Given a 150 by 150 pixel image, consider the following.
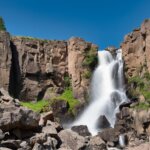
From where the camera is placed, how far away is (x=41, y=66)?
55625 millimetres

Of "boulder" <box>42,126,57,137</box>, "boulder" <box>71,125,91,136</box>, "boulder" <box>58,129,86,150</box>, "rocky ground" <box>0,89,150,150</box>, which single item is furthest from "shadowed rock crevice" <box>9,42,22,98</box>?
"boulder" <box>58,129,86,150</box>

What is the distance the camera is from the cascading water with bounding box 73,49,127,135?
47250mm

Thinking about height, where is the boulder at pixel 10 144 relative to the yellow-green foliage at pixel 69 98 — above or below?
below

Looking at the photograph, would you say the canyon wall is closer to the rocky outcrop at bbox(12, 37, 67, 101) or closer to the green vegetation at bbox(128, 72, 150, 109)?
the green vegetation at bbox(128, 72, 150, 109)

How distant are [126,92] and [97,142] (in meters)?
24.0

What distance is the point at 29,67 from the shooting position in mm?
54500

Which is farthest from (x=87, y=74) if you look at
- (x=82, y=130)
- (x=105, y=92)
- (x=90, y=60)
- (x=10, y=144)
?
(x=10, y=144)

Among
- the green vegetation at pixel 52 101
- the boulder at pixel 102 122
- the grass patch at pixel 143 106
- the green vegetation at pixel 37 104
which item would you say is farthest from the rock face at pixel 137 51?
the green vegetation at pixel 37 104

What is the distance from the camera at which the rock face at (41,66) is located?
5256cm

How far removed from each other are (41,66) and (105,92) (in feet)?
33.8

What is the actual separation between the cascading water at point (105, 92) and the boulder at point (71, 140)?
19784mm

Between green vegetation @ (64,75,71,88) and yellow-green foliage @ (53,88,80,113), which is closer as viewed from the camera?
yellow-green foliage @ (53,88,80,113)

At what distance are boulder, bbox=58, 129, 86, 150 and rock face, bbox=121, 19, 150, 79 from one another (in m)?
28.1

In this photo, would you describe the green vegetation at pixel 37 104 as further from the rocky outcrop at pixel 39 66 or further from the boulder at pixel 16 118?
the boulder at pixel 16 118
